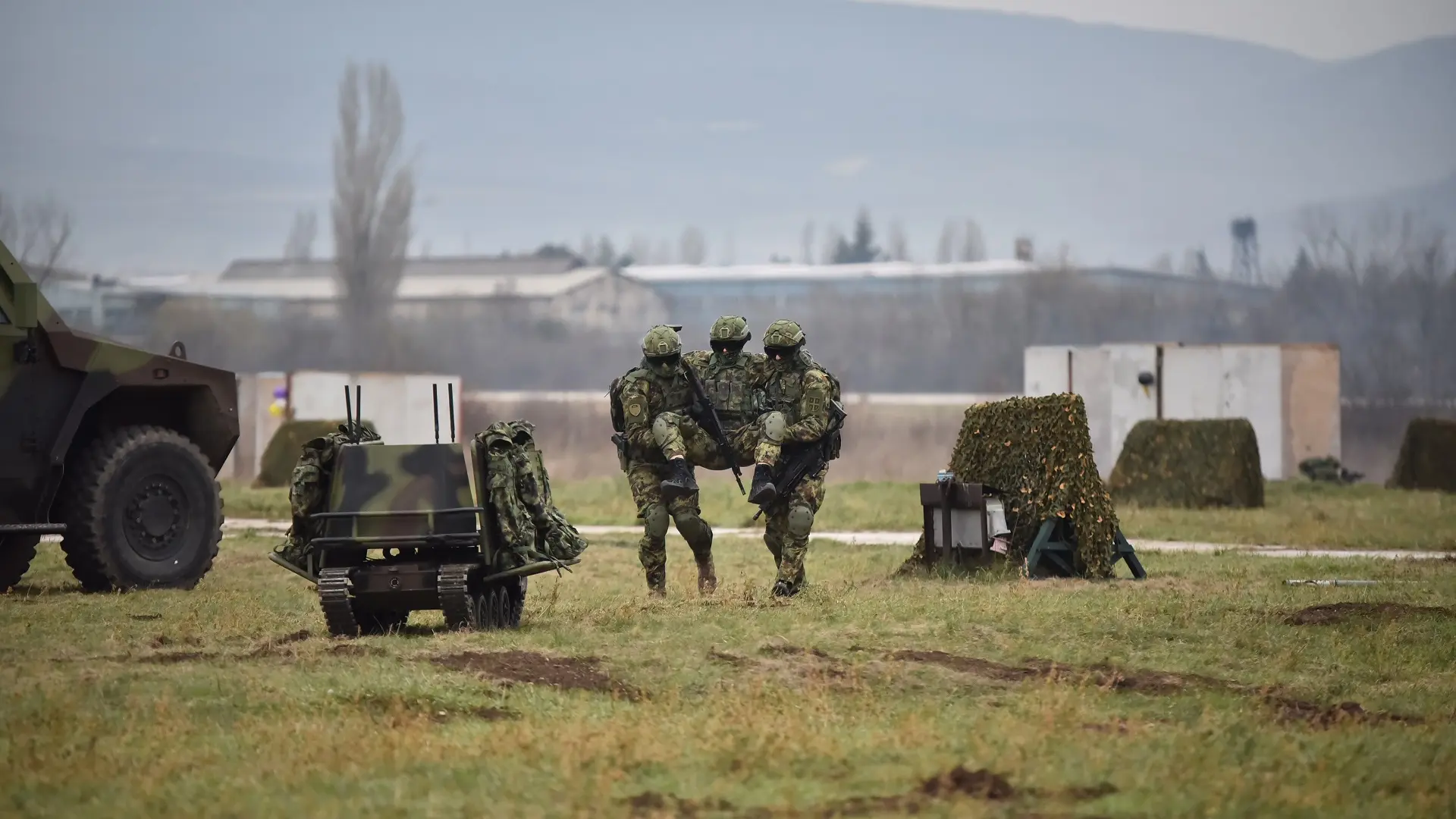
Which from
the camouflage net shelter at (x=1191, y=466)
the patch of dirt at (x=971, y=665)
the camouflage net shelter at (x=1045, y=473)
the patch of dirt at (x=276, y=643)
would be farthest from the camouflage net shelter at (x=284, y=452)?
the patch of dirt at (x=971, y=665)

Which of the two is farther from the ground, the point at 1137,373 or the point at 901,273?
the point at 901,273

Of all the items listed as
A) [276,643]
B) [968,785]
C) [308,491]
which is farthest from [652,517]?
[968,785]

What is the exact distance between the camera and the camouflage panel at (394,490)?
12602 mm

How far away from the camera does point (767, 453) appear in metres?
15.3

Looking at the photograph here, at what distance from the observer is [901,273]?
89.1 m

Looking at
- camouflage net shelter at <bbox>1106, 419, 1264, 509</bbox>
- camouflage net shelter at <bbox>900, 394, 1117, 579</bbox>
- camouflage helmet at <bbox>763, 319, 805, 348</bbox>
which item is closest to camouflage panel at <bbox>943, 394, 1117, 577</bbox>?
camouflage net shelter at <bbox>900, 394, 1117, 579</bbox>

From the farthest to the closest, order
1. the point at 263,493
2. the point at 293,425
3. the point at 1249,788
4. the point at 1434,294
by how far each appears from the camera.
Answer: the point at 1434,294 → the point at 293,425 → the point at 263,493 → the point at 1249,788

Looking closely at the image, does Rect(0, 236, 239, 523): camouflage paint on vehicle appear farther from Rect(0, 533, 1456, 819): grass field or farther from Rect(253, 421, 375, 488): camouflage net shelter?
Rect(253, 421, 375, 488): camouflage net shelter

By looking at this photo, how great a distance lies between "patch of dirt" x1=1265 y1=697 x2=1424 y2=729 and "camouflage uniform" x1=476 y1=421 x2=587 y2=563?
15.9ft

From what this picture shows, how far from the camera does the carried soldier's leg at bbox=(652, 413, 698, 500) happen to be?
1523 centimetres

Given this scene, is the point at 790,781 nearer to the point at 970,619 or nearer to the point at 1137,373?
the point at 970,619

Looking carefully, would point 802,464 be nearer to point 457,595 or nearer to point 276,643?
point 457,595

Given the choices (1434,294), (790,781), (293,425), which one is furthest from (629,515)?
(1434,294)

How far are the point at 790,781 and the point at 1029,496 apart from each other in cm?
881
